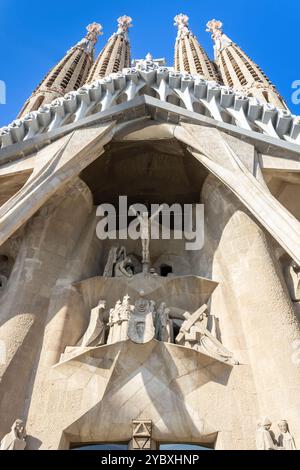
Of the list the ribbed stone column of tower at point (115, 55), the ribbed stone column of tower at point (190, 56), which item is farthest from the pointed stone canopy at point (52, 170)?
the ribbed stone column of tower at point (190, 56)

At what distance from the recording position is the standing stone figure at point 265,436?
545cm

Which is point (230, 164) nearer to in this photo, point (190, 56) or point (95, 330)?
point (95, 330)

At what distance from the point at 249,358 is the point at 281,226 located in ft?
6.88

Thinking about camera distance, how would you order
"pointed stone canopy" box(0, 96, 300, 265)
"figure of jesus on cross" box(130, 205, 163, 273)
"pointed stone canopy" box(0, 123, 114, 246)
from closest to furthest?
"pointed stone canopy" box(0, 96, 300, 265), "pointed stone canopy" box(0, 123, 114, 246), "figure of jesus on cross" box(130, 205, 163, 273)

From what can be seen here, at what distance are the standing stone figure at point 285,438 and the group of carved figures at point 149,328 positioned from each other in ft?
3.98

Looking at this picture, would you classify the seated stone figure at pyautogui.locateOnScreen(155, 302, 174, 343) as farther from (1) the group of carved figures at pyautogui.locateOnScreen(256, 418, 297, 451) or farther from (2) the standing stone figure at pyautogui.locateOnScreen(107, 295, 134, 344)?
(1) the group of carved figures at pyautogui.locateOnScreen(256, 418, 297, 451)

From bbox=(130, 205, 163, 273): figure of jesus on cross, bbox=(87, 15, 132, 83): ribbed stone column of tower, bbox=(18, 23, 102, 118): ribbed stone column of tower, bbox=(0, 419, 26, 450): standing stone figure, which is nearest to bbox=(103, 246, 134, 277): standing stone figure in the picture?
bbox=(130, 205, 163, 273): figure of jesus on cross

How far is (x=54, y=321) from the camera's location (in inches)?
279

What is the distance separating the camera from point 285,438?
18.1ft

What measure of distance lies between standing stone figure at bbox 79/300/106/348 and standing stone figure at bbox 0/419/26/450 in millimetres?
1478

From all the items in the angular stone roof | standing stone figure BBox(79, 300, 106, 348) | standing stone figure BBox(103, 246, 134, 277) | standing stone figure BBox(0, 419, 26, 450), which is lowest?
standing stone figure BBox(0, 419, 26, 450)

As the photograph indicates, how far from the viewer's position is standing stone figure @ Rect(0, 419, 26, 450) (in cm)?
542
